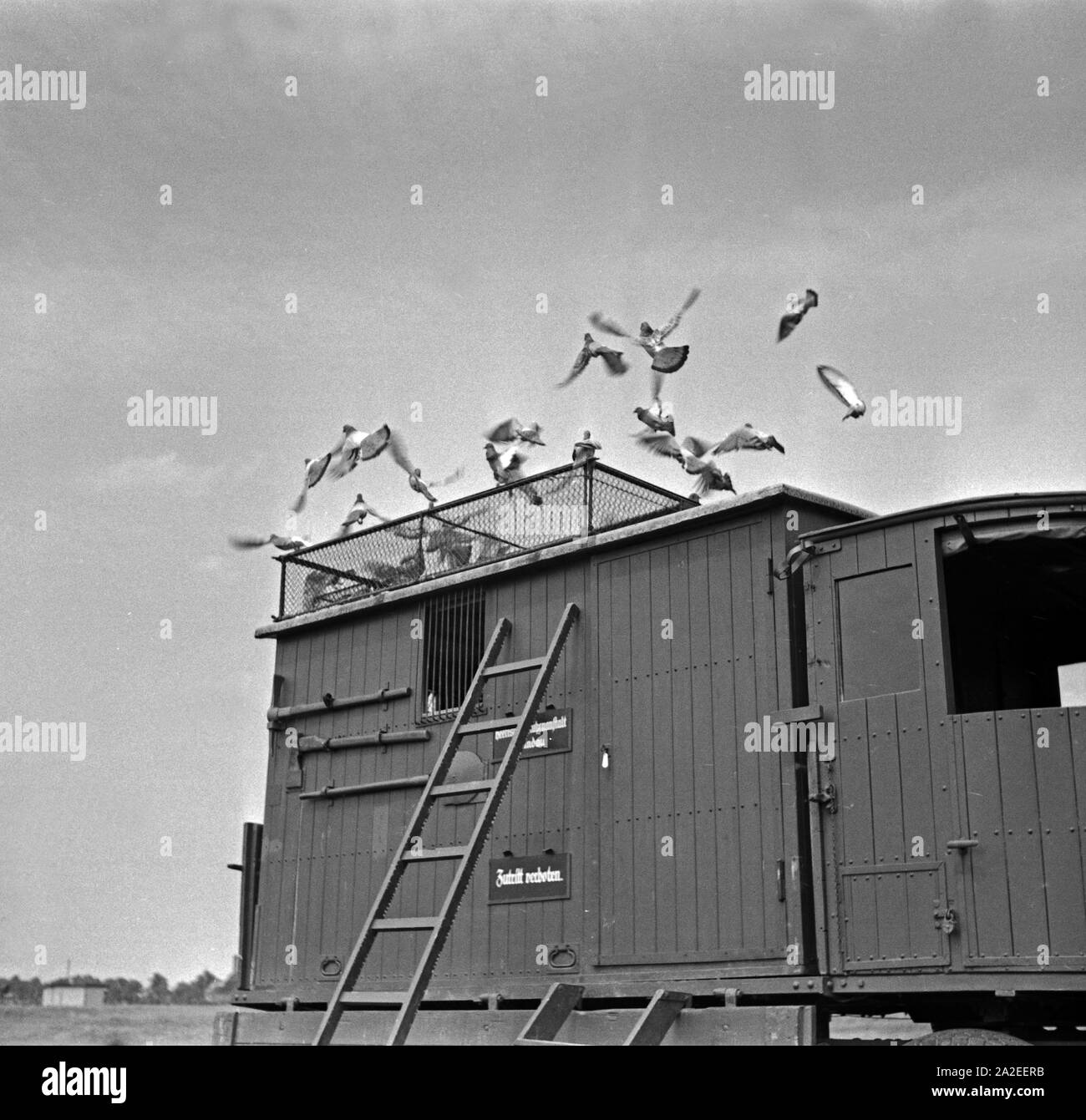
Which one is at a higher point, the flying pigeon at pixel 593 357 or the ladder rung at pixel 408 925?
the flying pigeon at pixel 593 357

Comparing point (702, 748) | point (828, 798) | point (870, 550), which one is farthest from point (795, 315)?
point (828, 798)

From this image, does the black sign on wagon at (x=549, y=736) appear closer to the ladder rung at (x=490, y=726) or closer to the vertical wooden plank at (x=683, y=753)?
the ladder rung at (x=490, y=726)

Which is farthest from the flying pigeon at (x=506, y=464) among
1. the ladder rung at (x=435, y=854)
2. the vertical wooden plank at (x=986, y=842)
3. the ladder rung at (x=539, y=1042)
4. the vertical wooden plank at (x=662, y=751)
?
the vertical wooden plank at (x=986, y=842)

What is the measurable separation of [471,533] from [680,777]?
348cm

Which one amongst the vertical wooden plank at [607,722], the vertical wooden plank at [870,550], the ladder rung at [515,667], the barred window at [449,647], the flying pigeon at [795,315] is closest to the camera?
the vertical wooden plank at [870,550]

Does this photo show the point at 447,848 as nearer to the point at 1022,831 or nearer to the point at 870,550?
the point at 870,550

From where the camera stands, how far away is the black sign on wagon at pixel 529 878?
11414mm

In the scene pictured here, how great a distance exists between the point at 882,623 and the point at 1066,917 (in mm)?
2227

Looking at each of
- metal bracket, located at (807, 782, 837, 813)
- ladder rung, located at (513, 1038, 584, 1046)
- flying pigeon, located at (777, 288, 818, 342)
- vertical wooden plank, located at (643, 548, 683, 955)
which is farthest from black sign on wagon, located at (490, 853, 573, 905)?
flying pigeon, located at (777, 288, 818, 342)

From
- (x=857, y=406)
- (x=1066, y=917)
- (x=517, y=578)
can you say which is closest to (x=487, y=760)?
(x=517, y=578)

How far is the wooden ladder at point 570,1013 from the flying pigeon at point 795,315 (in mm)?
6159

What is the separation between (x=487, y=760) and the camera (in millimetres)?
12234
